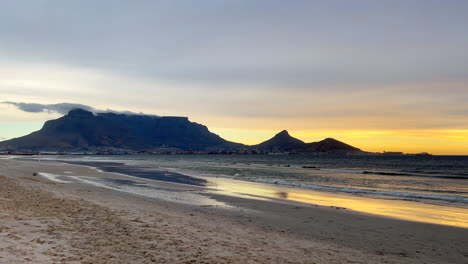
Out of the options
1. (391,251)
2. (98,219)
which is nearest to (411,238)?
(391,251)

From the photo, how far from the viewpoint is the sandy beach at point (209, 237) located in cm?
862

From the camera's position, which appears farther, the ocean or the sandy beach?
the ocean

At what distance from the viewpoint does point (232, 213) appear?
17312 mm

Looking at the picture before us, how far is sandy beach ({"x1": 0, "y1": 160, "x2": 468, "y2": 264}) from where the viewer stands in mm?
8617

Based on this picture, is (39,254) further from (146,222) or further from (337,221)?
(337,221)

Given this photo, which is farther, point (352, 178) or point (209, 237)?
point (352, 178)

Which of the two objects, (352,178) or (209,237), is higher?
(352,178)

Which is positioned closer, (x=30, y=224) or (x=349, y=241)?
(x=30, y=224)

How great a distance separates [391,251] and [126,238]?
8.49 meters

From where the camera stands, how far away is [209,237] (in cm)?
1118

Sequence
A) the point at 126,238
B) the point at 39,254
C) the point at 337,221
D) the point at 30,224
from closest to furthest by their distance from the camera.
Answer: the point at 39,254 → the point at 126,238 → the point at 30,224 → the point at 337,221

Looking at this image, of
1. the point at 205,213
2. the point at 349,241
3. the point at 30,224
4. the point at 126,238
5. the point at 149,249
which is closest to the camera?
the point at 149,249

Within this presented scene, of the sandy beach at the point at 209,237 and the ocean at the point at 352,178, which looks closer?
the sandy beach at the point at 209,237

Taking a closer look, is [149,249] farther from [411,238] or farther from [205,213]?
[411,238]
